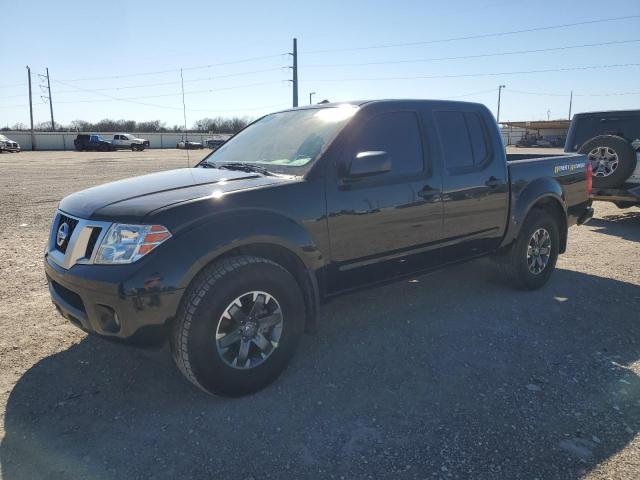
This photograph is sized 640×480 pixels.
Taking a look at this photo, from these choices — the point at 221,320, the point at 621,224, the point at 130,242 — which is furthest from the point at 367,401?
the point at 621,224

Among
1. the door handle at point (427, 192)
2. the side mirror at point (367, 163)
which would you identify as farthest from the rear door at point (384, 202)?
the side mirror at point (367, 163)

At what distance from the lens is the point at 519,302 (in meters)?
4.61

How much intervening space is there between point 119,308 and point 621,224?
8.93m

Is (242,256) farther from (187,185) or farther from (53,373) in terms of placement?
(53,373)

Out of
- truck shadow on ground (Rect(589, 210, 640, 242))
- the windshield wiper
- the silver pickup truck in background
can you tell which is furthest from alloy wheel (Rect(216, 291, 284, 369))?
the silver pickup truck in background

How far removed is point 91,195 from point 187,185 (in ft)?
2.13

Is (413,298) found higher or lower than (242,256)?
lower

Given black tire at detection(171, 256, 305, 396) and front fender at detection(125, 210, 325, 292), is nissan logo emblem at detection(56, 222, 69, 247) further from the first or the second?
A: black tire at detection(171, 256, 305, 396)

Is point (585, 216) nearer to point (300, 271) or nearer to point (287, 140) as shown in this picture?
point (287, 140)

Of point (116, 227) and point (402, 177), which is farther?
point (402, 177)

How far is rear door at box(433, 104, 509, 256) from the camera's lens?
13.2 ft

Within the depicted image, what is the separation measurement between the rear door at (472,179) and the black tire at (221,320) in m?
1.70

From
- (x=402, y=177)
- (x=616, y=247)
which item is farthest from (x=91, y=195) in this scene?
(x=616, y=247)

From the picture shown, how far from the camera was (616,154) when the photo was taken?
7961 mm
